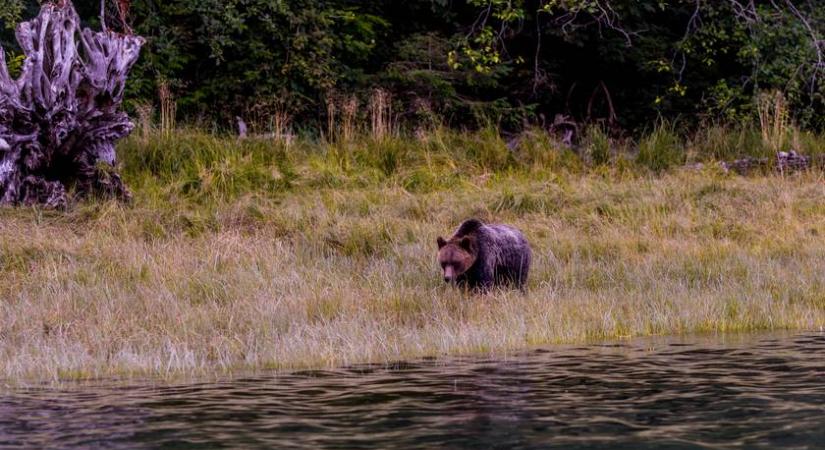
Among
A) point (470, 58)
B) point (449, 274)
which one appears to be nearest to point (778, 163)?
point (470, 58)

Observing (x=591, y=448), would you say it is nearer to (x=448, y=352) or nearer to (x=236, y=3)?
(x=448, y=352)

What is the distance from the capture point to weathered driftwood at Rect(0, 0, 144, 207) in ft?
51.1

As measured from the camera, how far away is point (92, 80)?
16.1 m

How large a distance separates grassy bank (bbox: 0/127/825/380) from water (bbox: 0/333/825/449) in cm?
97

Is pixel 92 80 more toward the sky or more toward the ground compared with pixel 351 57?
more toward the ground

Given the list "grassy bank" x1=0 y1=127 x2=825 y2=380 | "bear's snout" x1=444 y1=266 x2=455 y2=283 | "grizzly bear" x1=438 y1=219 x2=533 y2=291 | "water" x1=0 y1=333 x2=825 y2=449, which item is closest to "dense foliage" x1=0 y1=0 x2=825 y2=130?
"grassy bank" x1=0 y1=127 x2=825 y2=380

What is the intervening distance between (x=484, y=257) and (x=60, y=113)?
7014 millimetres

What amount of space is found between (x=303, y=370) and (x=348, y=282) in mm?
3567

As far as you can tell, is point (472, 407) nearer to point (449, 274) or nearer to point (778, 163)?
point (449, 274)

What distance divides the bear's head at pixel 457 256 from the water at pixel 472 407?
3.10 m

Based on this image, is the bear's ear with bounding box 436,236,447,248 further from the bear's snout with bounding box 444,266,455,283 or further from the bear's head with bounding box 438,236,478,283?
the bear's snout with bounding box 444,266,455,283

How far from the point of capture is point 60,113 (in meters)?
15.8

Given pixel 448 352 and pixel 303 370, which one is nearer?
pixel 303 370

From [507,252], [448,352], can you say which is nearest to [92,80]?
[507,252]
